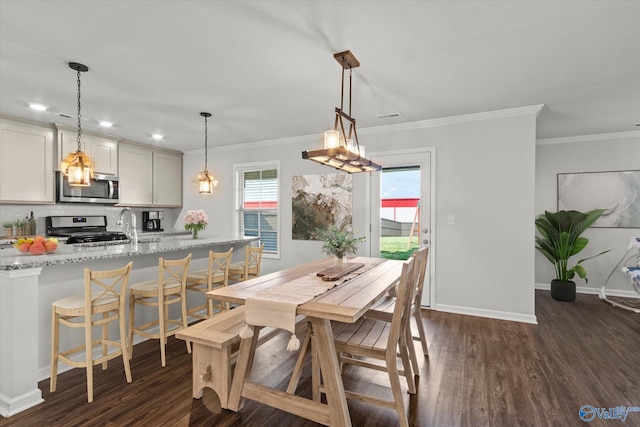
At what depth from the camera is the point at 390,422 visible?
1.98 m

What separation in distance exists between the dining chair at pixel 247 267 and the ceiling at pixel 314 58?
1666mm

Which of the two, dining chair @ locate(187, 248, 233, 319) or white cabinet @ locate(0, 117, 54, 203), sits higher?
white cabinet @ locate(0, 117, 54, 203)

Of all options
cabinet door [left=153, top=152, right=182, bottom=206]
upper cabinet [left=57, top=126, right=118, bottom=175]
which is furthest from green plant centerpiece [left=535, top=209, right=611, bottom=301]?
upper cabinet [left=57, top=126, right=118, bottom=175]

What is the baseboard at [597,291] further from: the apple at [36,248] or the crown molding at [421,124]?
the apple at [36,248]

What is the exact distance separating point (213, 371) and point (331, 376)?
0.86 m

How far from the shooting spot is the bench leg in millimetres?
2105

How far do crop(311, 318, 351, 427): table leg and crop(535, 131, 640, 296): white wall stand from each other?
494cm

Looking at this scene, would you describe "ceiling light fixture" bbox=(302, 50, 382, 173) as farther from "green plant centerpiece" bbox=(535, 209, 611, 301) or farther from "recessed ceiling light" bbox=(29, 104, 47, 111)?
"green plant centerpiece" bbox=(535, 209, 611, 301)

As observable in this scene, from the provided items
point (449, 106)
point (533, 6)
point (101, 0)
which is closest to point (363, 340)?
point (533, 6)

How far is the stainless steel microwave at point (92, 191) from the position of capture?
4.45 m

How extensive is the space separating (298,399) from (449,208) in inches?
121

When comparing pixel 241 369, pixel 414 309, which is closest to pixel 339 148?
pixel 414 309

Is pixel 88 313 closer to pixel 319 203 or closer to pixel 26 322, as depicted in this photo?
pixel 26 322

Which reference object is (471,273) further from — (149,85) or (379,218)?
(149,85)
